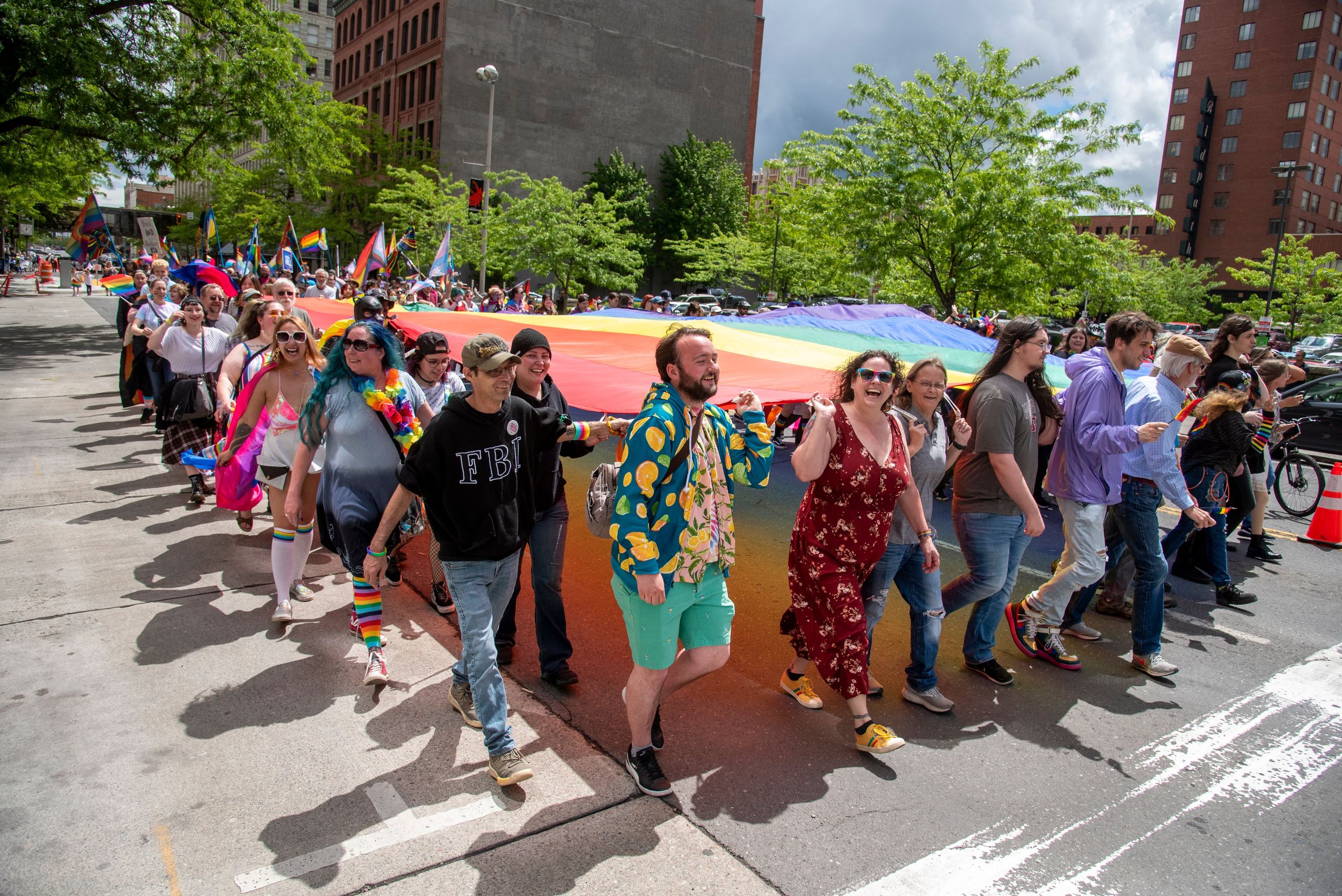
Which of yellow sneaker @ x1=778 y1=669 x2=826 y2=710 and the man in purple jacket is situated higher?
the man in purple jacket

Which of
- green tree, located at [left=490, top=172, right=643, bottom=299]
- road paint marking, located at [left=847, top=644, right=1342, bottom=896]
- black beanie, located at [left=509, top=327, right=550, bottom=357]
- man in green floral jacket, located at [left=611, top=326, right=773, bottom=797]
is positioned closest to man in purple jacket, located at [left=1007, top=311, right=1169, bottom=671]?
road paint marking, located at [left=847, top=644, right=1342, bottom=896]

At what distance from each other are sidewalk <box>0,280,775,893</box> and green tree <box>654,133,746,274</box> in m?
50.2

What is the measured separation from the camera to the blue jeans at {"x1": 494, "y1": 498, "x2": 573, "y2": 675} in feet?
14.9

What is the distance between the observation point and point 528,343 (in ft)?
13.8

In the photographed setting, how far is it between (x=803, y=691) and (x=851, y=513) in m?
1.12

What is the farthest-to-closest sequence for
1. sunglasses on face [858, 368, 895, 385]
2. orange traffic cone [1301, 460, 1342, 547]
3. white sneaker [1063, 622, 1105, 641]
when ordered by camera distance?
1. orange traffic cone [1301, 460, 1342, 547]
2. white sneaker [1063, 622, 1105, 641]
3. sunglasses on face [858, 368, 895, 385]

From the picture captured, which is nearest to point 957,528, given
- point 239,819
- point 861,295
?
point 239,819

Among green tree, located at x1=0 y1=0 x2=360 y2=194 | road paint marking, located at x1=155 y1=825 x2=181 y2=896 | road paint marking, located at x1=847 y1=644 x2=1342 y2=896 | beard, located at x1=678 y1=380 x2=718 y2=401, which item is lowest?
road paint marking, located at x1=155 y1=825 x2=181 y2=896

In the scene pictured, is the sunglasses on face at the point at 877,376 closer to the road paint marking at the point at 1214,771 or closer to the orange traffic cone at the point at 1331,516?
the road paint marking at the point at 1214,771

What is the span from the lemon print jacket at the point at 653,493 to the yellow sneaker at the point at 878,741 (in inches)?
53.6

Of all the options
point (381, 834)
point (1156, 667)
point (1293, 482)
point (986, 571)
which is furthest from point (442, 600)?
point (1293, 482)

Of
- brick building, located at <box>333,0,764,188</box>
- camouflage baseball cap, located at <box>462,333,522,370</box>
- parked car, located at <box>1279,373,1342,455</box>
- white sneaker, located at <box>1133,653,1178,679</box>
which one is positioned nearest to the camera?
camouflage baseball cap, located at <box>462,333,522,370</box>

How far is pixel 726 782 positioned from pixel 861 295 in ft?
115

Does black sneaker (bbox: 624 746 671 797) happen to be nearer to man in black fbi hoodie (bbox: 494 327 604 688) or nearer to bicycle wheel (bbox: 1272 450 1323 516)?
man in black fbi hoodie (bbox: 494 327 604 688)
